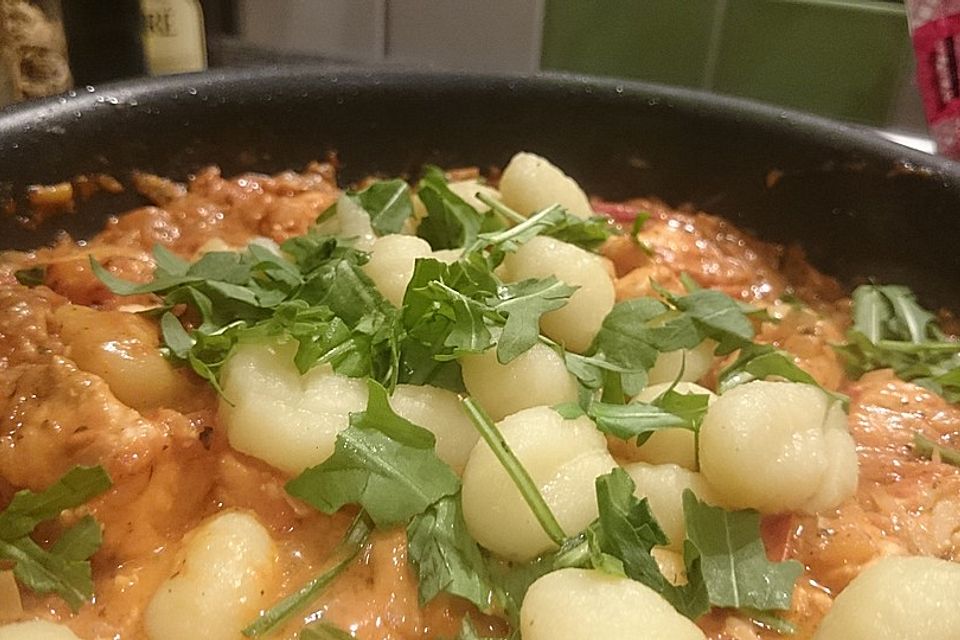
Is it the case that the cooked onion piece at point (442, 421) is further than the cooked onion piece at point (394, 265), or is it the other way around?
the cooked onion piece at point (394, 265)

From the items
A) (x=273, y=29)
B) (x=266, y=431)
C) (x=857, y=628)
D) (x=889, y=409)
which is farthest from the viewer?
(x=273, y=29)

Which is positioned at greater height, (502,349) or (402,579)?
(502,349)

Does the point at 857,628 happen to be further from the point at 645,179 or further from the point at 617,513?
the point at 645,179

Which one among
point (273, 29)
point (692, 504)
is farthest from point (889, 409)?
point (273, 29)

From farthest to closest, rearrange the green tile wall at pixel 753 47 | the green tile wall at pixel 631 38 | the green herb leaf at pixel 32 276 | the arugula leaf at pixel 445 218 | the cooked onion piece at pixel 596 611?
1. the green tile wall at pixel 631 38
2. the green tile wall at pixel 753 47
3. the arugula leaf at pixel 445 218
4. the green herb leaf at pixel 32 276
5. the cooked onion piece at pixel 596 611

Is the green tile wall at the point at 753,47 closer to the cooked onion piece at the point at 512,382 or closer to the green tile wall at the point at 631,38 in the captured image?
the green tile wall at the point at 631,38

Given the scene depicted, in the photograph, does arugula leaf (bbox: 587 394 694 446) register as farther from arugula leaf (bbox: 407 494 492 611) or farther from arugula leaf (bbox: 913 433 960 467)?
arugula leaf (bbox: 913 433 960 467)

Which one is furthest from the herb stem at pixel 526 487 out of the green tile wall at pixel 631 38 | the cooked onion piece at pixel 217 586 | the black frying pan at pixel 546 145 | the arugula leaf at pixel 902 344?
the green tile wall at pixel 631 38
